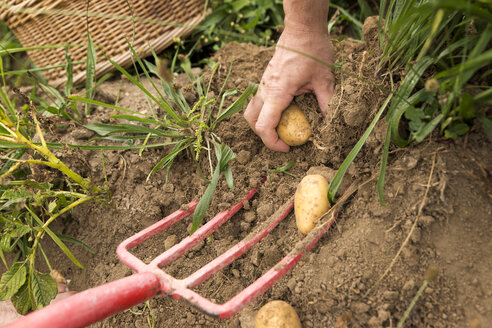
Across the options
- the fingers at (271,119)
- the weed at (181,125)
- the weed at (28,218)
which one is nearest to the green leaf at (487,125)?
the fingers at (271,119)

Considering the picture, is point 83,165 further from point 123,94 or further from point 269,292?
point 269,292

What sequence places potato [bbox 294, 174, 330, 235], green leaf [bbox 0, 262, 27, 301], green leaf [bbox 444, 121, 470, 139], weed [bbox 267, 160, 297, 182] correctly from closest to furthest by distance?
green leaf [bbox 444, 121, 470, 139], potato [bbox 294, 174, 330, 235], green leaf [bbox 0, 262, 27, 301], weed [bbox 267, 160, 297, 182]

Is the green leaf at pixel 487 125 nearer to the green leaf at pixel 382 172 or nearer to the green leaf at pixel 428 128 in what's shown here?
the green leaf at pixel 428 128

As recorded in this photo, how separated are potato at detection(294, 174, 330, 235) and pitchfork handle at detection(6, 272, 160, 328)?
526 mm

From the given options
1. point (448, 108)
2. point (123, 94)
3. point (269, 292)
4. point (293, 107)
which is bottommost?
point (269, 292)

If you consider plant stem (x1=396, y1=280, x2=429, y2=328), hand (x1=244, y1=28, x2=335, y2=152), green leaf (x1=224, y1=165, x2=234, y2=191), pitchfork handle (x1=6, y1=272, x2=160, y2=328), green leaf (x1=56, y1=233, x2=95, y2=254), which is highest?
hand (x1=244, y1=28, x2=335, y2=152)

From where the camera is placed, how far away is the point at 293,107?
4.88ft

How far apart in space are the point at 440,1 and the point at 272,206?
89 centimetres

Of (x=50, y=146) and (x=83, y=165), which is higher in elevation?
(x=50, y=146)

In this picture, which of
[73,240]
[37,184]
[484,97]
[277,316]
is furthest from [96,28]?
[484,97]

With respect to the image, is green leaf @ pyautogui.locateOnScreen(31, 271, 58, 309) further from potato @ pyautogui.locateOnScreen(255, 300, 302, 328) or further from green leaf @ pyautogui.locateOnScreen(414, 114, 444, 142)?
green leaf @ pyautogui.locateOnScreen(414, 114, 444, 142)

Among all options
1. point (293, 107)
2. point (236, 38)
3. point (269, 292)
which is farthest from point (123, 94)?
point (269, 292)

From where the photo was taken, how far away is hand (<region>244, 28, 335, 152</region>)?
4.60 feet

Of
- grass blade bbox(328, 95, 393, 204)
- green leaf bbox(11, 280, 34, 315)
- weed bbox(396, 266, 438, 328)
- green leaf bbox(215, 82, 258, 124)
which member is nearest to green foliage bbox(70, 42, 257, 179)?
green leaf bbox(215, 82, 258, 124)
